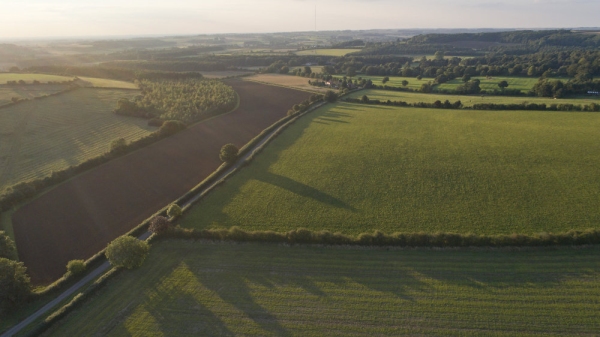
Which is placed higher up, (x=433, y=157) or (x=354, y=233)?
(x=433, y=157)

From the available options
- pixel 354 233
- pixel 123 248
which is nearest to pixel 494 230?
pixel 354 233

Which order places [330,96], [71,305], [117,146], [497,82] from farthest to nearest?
[497,82]
[330,96]
[117,146]
[71,305]

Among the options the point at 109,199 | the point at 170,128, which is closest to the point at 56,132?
the point at 170,128

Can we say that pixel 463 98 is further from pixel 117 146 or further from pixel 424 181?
pixel 117 146

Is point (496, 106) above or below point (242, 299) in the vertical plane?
above

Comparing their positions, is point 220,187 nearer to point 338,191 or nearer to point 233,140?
point 338,191

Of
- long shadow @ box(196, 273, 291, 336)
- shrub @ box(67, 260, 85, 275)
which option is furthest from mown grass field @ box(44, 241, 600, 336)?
shrub @ box(67, 260, 85, 275)

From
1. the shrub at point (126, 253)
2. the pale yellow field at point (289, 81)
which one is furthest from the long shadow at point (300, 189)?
the pale yellow field at point (289, 81)

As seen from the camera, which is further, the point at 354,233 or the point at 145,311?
the point at 354,233
